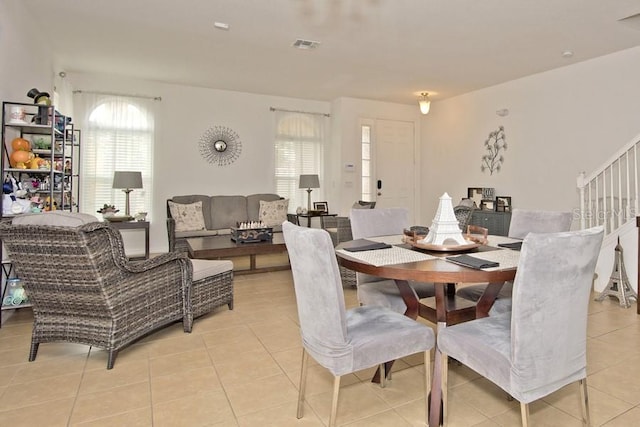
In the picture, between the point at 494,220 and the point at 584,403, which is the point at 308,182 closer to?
the point at 494,220

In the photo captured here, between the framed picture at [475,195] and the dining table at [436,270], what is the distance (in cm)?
410

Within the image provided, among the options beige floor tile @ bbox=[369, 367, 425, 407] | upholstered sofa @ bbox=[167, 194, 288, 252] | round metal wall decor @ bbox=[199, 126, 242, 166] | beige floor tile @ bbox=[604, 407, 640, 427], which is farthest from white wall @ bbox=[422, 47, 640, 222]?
beige floor tile @ bbox=[369, 367, 425, 407]

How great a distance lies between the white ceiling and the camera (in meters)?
3.44

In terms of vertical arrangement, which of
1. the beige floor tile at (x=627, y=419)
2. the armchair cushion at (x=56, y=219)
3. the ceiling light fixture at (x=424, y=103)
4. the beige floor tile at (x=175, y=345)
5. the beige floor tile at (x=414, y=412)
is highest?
the ceiling light fixture at (x=424, y=103)

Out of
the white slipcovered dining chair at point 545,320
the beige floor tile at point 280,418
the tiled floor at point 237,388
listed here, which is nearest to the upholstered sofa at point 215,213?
the tiled floor at point 237,388

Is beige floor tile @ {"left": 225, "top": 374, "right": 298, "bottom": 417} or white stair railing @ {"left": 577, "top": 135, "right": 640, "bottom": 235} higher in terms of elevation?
white stair railing @ {"left": 577, "top": 135, "right": 640, "bottom": 235}

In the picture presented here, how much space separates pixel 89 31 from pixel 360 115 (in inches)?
172

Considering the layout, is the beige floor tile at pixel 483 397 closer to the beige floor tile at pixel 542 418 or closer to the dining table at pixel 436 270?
the beige floor tile at pixel 542 418

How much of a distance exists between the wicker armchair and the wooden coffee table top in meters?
1.51

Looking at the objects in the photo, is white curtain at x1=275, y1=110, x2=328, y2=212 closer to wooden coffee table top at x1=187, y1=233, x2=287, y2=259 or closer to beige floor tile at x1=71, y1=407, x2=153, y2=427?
wooden coffee table top at x1=187, y1=233, x2=287, y2=259

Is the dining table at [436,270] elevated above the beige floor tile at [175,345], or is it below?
above

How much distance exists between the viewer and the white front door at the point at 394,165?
7.28m

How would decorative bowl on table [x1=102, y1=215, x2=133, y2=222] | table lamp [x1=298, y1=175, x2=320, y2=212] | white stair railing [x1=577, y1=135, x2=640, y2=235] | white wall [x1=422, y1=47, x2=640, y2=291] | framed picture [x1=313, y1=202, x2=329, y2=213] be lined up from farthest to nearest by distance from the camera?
framed picture [x1=313, y1=202, x2=329, y2=213] → table lamp [x1=298, y1=175, x2=320, y2=212] → decorative bowl on table [x1=102, y1=215, x2=133, y2=222] → white wall [x1=422, y1=47, x2=640, y2=291] → white stair railing [x1=577, y1=135, x2=640, y2=235]

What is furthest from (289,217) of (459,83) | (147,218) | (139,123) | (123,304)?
Answer: (123,304)
